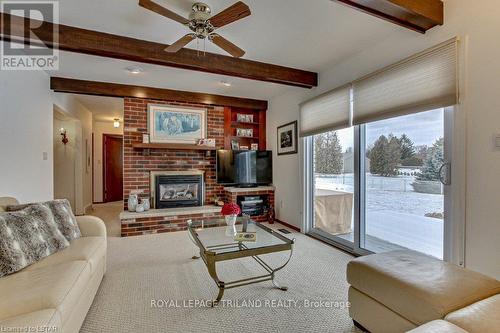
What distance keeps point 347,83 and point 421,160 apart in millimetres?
→ 1227

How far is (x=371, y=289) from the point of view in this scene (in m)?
1.47

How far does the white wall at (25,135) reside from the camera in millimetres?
2047

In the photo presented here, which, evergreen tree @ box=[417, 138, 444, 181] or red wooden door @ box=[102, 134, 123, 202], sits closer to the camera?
evergreen tree @ box=[417, 138, 444, 181]

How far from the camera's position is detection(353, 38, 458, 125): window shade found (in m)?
1.93

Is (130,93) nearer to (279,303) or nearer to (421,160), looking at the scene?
(279,303)

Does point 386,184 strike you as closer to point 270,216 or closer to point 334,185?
point 334,185

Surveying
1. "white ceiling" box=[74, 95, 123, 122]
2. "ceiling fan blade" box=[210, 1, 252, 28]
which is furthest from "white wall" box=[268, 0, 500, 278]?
"white ceiling" box=[74, 95, 123, 122]

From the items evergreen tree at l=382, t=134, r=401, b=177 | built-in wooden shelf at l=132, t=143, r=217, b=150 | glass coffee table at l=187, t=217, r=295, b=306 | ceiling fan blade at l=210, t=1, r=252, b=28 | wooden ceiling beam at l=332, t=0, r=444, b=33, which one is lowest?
glass coffee table at l=187, t=217, r=295, b=306

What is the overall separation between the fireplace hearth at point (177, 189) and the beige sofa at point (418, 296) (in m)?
3.31

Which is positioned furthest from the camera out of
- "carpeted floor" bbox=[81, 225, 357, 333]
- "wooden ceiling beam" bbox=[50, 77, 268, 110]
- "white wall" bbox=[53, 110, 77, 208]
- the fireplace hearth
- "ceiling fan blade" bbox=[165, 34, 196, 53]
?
"white wall" bbox=[53, 110, 77, 208]

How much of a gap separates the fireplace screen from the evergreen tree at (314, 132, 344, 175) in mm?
2258

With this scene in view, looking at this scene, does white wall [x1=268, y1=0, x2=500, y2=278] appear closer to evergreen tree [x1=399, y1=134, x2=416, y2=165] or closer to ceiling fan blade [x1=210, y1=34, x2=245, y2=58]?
evergreen tree [x1=399, y1=134, x2=416, y2=165]

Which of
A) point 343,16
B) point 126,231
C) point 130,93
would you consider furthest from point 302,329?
point 130,93

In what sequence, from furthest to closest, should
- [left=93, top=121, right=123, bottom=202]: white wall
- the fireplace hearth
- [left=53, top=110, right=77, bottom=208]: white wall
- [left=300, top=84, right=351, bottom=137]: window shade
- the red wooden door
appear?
the red wooden door → [left=93, top=121, right=123, bottom=202]: white wall → [left=53, top=110, right=77, bottom=208]: white wall → the fireplace hearth → [left=300, top=84, right=351, bottom=137]: window shade
